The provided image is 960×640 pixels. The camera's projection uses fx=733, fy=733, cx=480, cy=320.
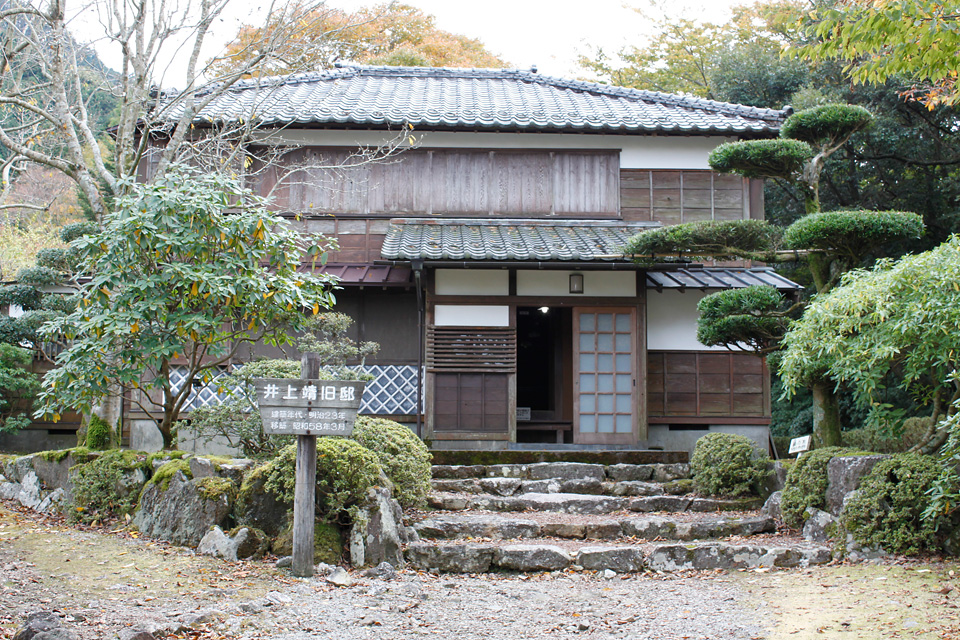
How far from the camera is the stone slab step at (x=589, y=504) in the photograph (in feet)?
26.8

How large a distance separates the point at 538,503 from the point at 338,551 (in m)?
2.78

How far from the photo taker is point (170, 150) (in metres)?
8.14

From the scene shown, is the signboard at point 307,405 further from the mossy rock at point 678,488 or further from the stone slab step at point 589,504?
the mossy rock at point 678,488

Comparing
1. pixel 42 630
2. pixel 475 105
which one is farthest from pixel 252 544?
pixel 475 105

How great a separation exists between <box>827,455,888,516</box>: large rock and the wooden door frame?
13.9ft

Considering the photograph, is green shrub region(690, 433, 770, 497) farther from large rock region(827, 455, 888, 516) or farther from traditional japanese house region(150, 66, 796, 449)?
traditional japanese house region(150, 66, 796, 449)

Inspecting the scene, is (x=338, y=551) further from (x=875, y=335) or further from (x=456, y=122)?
(x=456, y=122)

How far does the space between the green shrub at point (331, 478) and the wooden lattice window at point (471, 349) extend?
4.74m

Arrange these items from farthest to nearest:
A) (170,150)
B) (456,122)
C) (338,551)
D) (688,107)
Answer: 1. (688,107)
2. (456,122)
3. (170,150)
4. (338,551)

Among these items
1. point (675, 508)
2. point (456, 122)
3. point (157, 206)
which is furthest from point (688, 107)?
point (157, 206)

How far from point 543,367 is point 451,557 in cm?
1074

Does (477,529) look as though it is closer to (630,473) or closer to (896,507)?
(630,473)

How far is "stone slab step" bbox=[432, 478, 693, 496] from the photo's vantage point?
884 centimetres

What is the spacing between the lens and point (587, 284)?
11461mm
